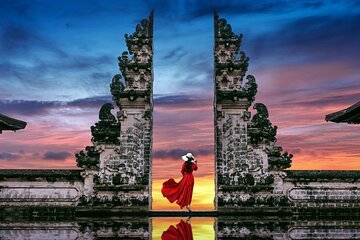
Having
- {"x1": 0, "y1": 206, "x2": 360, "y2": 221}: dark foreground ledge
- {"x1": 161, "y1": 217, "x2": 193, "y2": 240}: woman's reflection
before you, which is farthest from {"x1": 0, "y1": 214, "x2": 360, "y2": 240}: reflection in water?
{"x1": 0, "y1": 206, "x2": 360, "y2": 221}: dark foreground ledge

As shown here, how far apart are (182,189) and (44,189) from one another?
535 centimetres

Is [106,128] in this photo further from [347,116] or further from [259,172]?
[347,116]

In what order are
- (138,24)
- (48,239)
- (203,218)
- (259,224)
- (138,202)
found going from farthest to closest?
(138,24) < (138,202) < (203,218) < (259,224) < (48,239)

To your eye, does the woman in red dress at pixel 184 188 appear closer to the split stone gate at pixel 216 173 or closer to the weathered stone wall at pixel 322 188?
the split stone gate at pixel 216 173

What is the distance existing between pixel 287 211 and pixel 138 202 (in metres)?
5.63

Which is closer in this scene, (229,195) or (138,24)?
(229,195)

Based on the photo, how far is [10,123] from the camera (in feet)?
60.7

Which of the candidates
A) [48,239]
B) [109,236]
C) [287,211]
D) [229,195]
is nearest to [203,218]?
[229,195]

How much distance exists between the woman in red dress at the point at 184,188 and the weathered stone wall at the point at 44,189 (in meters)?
3.37

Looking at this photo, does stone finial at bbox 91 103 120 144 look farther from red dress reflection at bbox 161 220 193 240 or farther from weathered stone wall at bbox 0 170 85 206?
red dress reflection at bbox 161 220 193 240

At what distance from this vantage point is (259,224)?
16.2 meters

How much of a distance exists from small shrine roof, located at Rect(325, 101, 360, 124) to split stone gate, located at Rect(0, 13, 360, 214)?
246cm

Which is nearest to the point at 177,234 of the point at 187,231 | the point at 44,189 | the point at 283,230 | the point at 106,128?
the point at 187,231

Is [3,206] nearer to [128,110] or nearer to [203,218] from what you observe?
[128,110]
